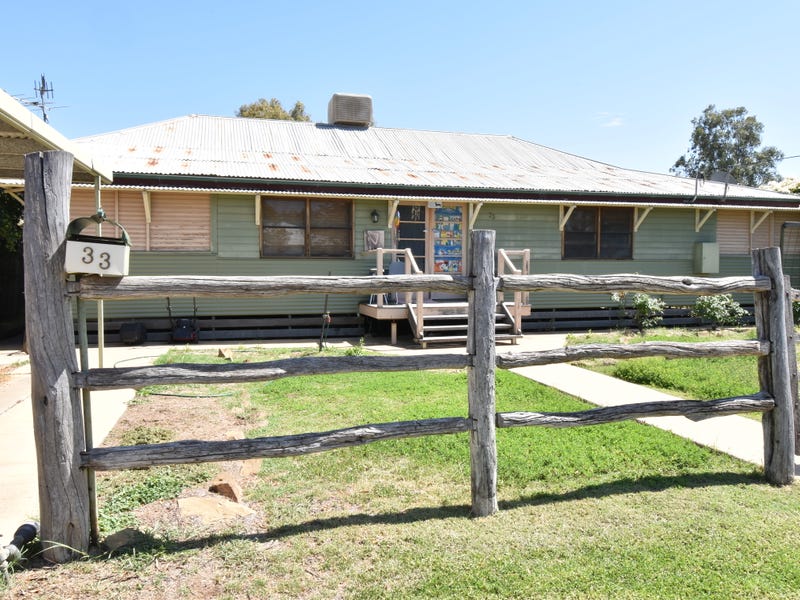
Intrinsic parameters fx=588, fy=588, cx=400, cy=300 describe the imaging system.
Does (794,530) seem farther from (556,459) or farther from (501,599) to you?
(501,599)

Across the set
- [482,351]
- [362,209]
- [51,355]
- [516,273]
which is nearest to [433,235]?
[362,209]

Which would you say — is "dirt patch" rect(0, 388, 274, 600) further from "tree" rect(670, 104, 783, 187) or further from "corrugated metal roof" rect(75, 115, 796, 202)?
"tree" rect(670, 104, 783, 187)

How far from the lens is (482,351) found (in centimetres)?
362

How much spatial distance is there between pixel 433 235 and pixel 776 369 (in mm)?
9420


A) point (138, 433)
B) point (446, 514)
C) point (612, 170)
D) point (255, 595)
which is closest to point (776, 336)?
point (446, 514)

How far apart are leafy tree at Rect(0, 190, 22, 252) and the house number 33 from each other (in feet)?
38.5

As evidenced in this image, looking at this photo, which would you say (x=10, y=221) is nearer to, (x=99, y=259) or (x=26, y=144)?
(x=26, y=144)

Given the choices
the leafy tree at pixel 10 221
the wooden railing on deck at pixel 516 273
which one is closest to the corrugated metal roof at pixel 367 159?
the wooden railing on deck at pixel 516 273

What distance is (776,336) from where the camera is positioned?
13.8ft

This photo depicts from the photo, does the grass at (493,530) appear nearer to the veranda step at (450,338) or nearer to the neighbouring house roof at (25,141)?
the neighbouring house roof at (25,141)

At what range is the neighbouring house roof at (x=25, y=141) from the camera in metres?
3.71

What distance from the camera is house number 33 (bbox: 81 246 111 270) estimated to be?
2992 mm

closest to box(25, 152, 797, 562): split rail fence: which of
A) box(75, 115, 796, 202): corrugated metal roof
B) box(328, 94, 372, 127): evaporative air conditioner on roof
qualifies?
box(75, 115, 796, 202): corrugated metal roof

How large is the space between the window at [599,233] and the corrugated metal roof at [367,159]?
2.09ft
